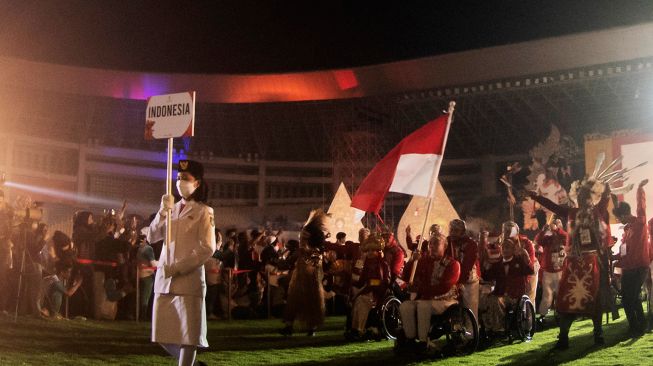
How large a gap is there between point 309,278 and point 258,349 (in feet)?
5.40

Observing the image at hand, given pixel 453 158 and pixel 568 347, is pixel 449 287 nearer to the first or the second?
pixel 568 347

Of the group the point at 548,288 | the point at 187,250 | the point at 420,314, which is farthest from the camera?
the point at 548,288

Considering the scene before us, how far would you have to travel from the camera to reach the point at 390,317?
10.6m

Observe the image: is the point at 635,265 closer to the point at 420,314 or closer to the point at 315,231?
the point at 420,314

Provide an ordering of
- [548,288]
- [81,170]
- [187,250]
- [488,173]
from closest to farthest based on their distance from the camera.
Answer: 1. [187,250]
2. [548,288]
3. [81,170]
4. [488,173]

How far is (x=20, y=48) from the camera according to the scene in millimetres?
30547

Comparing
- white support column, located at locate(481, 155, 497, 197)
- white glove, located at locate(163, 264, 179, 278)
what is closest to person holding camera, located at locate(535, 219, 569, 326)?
white glove, located at locate(163, 264, 179, 278)

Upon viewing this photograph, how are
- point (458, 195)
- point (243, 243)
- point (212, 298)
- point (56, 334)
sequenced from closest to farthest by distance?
point (56, 334), point (212, 298), point (243, 243), point (458, 195)

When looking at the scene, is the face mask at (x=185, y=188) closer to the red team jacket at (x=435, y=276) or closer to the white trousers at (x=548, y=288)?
the red team jacket at (x=435, y=276)

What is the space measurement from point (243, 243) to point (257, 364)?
647 centimetres

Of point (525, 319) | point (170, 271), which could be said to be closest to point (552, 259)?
point (525, 319)

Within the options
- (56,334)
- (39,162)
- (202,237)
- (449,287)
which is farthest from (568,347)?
(39,162)

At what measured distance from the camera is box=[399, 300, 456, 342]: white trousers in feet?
28.7

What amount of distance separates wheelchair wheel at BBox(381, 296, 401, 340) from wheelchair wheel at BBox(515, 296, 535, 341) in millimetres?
1729
